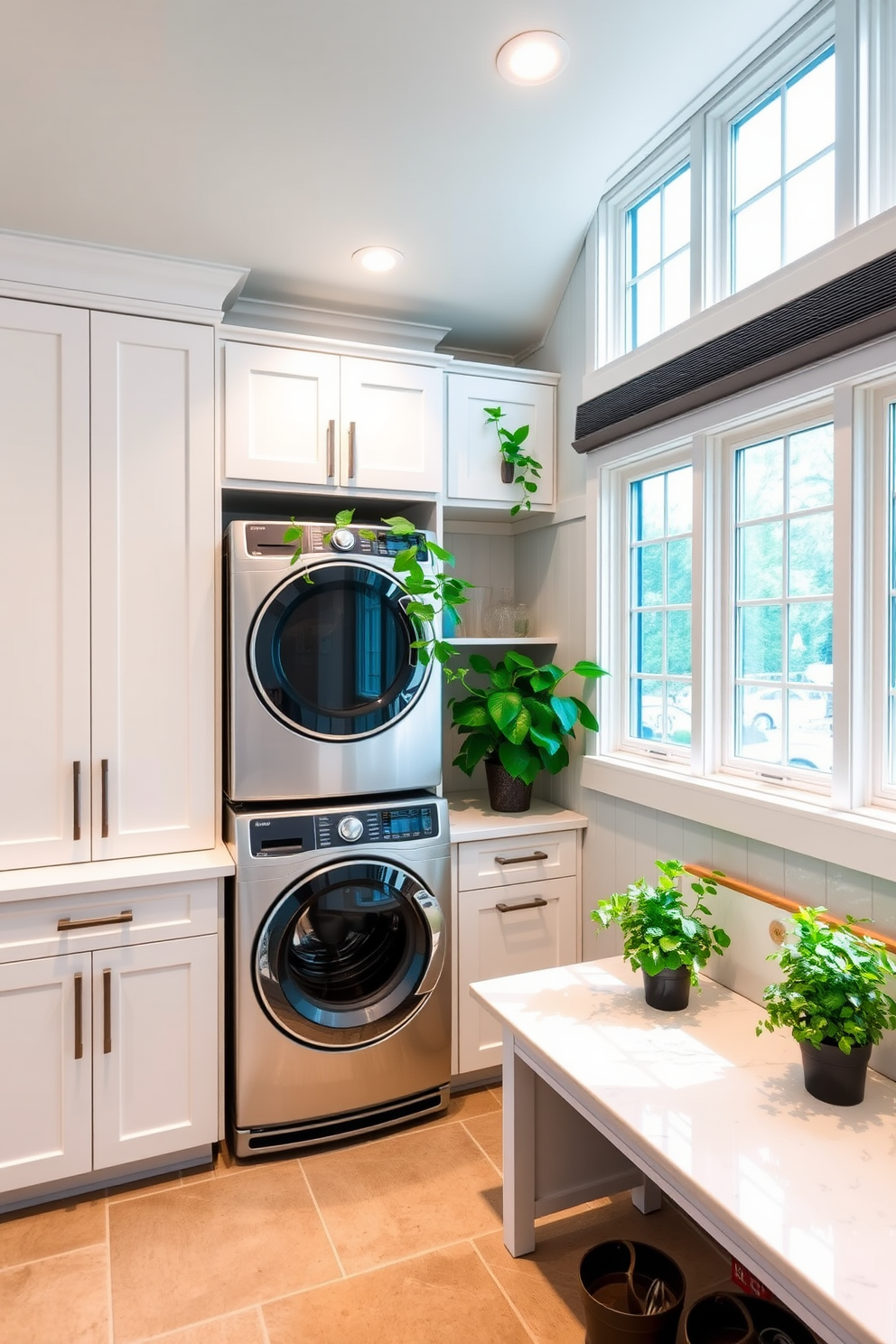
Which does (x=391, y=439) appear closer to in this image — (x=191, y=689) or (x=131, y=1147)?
(x=191, y=689)

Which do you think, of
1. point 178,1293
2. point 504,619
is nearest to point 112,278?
point 504,619

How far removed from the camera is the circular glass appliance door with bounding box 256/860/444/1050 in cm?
231

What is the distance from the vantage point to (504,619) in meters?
3.00

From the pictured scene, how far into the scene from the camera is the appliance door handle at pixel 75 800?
2.23m

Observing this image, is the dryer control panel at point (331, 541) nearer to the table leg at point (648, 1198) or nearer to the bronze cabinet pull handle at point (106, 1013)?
the bronze cabinet pull handle at point (106, 1013)

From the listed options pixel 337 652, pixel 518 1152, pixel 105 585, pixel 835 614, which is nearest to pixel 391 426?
pixel 337 652

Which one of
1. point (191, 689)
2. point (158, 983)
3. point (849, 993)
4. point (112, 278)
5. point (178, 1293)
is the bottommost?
point (178, 1293)

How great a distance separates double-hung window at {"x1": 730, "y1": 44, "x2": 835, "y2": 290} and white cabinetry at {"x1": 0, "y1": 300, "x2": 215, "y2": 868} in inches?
57.4

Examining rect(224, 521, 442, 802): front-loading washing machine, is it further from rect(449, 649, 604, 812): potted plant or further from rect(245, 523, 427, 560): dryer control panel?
rect(449, 649, 604, 812): potted plant

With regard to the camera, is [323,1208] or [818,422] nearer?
[818,422]

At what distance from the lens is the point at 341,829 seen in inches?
92.7

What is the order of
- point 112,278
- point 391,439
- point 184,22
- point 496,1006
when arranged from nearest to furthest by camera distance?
point 184,22
point 496,1006
point 112,278
point 391,439

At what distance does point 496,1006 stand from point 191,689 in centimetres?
119

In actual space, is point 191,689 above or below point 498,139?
below
